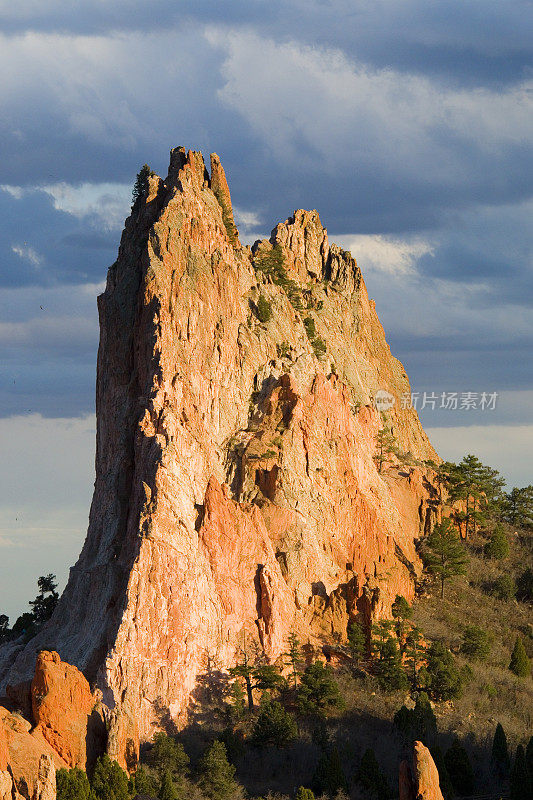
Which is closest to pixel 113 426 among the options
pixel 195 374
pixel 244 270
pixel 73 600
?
pixel 195 374

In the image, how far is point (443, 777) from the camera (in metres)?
71.8

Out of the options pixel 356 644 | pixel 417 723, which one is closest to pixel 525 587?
pixel 356 644

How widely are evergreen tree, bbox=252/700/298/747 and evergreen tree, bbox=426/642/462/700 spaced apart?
14180 millimetres

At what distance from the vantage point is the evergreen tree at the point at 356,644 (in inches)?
3430

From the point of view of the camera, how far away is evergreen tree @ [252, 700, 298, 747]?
76.6m

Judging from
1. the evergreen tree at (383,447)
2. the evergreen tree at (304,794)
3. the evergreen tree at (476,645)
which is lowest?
the evergreen tree at (304,794)

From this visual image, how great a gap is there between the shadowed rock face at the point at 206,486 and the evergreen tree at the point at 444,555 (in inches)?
75.6

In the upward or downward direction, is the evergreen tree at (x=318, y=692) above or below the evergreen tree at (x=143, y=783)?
above

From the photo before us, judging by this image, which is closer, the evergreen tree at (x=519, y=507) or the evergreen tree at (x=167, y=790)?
the evergreen tree at (x=167, y=790)

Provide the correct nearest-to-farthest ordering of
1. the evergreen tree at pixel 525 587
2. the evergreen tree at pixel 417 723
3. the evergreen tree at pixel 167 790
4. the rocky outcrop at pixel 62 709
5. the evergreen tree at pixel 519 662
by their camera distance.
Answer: the evergreen tree at pixel 167 790
the rocky outcrop at pixel 62 709
the evergreen tree at pixel 417 723
the evergreen tree at pixel 519 662
the evergreen tree at pixel 525 587

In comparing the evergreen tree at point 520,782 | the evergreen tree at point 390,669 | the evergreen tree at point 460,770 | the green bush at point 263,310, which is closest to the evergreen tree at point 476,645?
the evergreen tree at point 390,669

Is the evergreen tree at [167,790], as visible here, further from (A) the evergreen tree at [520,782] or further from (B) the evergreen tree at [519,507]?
(B) the evergreen tree at [519,507]

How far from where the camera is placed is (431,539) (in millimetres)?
104500

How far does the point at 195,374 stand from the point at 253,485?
9838 millimetres
